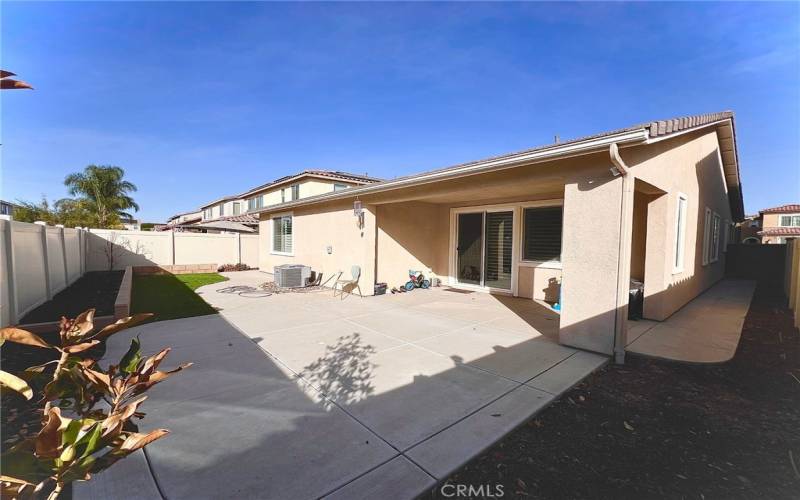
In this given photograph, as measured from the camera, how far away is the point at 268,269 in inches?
638

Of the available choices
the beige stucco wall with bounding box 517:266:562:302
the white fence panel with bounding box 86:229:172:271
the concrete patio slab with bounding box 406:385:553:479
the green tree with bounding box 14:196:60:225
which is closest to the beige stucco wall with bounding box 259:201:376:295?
the beige stucco wall with bounding box 517:266:562:302

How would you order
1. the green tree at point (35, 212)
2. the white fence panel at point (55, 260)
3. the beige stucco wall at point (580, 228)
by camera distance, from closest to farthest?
the beige stucco wall at point (580, 228) < the white fence panel at point (55, 260) < the green tree at point (35, 212)

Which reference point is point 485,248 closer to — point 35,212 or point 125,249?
point 125,249

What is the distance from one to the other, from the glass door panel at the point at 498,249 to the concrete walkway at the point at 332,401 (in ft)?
10.6

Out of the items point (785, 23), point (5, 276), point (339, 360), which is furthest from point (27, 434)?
point (785, 23)

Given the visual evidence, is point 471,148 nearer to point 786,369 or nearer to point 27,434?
point 786,369

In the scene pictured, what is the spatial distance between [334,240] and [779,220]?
1499 inches

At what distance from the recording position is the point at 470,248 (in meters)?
11.2

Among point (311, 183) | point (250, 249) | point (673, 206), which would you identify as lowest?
point (250, 249)

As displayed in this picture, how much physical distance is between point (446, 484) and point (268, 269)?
15219 millimetres

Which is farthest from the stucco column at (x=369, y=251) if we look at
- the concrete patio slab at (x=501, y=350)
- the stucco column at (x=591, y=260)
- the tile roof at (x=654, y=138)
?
the stucco column at (x=591, y=260)

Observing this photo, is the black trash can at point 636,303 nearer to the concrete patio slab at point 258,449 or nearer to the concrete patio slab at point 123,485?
the concrete patio slab at point 258,449

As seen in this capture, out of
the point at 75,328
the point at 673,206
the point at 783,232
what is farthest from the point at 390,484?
the point at 783,232

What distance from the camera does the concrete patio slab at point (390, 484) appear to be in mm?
2357
